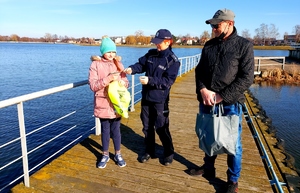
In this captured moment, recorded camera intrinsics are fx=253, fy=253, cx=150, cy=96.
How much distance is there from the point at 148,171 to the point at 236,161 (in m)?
1.16

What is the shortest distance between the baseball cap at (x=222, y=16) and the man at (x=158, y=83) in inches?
26.9

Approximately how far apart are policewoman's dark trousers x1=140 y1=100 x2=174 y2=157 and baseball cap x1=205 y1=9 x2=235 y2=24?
50.9 inches

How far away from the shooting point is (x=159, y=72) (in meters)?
3.21

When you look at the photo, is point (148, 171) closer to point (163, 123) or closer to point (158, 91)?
point (163, 123)

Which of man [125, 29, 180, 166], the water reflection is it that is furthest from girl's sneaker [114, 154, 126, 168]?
the water reflection

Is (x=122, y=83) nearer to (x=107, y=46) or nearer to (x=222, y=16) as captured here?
(x=107, y=46)

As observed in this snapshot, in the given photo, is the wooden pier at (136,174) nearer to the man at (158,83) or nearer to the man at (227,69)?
the man at (158,83)

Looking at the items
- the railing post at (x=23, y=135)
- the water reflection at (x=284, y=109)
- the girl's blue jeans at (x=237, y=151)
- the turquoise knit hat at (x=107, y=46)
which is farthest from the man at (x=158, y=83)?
the water reflection at (x=284, y=109)

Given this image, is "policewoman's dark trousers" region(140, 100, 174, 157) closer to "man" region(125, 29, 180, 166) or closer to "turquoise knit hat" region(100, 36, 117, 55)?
"man" region(125, 29, 180, 166)

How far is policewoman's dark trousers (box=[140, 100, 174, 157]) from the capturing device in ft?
11.2

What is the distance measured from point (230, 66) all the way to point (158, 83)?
908 millimetres

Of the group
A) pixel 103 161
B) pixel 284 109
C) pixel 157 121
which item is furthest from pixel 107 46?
pixel 284 109

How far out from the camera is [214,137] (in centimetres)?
263

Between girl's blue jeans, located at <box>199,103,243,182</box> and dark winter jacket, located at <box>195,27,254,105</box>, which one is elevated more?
dark winter jacket, located at <box>195,27,254,105</box>
